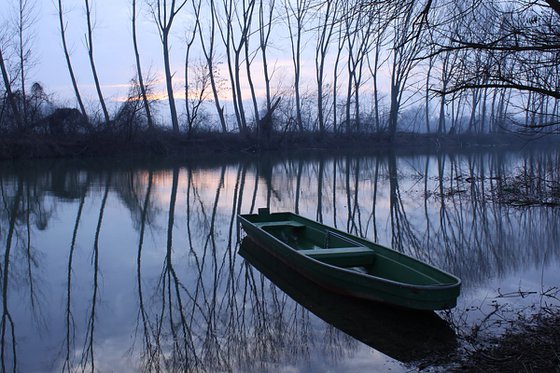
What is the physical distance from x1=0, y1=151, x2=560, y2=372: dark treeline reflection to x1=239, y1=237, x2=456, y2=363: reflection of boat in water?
21 centimetres

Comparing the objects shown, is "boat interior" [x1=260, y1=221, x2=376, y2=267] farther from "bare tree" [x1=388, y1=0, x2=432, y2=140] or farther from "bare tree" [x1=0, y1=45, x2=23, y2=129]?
"bare tree" [x1=0, y1=45, x2=23, y2=129]

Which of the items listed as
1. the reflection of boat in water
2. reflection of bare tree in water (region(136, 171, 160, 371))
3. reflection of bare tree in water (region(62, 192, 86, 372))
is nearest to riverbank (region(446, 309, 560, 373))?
the reflection of boat in water

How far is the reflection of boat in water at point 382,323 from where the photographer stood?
527cm

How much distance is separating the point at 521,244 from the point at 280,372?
261 inches

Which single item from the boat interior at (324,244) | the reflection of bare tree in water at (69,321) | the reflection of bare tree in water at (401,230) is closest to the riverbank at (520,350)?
the boat interior at (324,244)

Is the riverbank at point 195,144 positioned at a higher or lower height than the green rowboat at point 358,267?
higher

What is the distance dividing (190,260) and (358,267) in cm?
300

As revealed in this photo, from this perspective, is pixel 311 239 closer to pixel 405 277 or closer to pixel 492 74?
pixel 405 277

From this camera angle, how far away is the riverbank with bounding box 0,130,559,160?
31000 millimetres

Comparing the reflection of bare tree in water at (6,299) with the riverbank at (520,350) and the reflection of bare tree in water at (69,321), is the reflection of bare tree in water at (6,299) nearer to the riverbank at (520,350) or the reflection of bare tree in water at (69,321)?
the reflection of bare tree in water at (69,321)

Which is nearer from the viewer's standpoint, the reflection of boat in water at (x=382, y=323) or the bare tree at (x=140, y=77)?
the reflection of boat in water at (x=382, y=323)

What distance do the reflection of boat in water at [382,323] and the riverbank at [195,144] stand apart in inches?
755

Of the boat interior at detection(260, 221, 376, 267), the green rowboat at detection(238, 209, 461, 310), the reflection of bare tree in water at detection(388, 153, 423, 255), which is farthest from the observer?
the reflection of bare tree in water at detection(388, 153, 423, 255)

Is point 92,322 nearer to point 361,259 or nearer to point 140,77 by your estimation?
point 361,259
